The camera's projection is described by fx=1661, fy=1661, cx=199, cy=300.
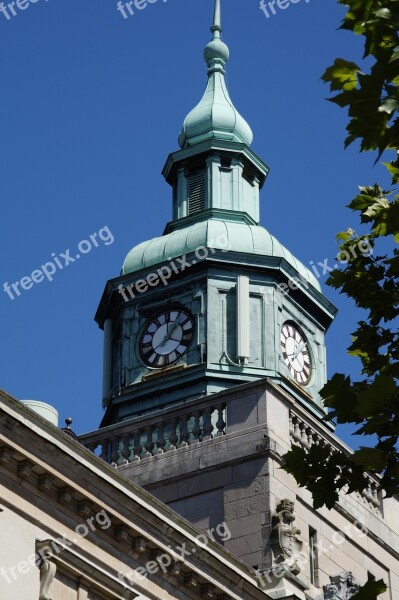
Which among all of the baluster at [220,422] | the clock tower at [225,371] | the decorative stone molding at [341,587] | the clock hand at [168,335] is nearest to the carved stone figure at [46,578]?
the clock tower at [225,371]

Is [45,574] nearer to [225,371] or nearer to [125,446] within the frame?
[125,446]

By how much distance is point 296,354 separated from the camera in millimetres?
37250

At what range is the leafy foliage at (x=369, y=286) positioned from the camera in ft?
39.7

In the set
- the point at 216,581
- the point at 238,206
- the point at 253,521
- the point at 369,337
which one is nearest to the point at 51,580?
the point at 216,581

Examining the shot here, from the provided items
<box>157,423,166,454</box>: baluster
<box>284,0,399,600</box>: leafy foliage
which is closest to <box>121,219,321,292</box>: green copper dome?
<box>157,423,166,454</box>: baluster

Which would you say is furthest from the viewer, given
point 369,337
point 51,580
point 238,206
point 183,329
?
point 238,206

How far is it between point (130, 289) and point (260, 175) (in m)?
5.47

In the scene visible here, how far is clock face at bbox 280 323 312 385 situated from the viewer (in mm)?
36906

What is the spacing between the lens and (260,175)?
135 feet

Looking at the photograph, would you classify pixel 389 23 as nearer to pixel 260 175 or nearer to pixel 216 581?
pixel 216 581

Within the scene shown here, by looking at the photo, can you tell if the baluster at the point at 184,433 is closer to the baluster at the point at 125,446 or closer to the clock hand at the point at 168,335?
the baluster at the point at 125,446

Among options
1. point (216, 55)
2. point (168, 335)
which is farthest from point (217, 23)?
point (168, 335)

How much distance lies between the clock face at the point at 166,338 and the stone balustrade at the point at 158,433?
158 inches

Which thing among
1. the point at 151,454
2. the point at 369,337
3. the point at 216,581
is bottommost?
the point at 369,337
